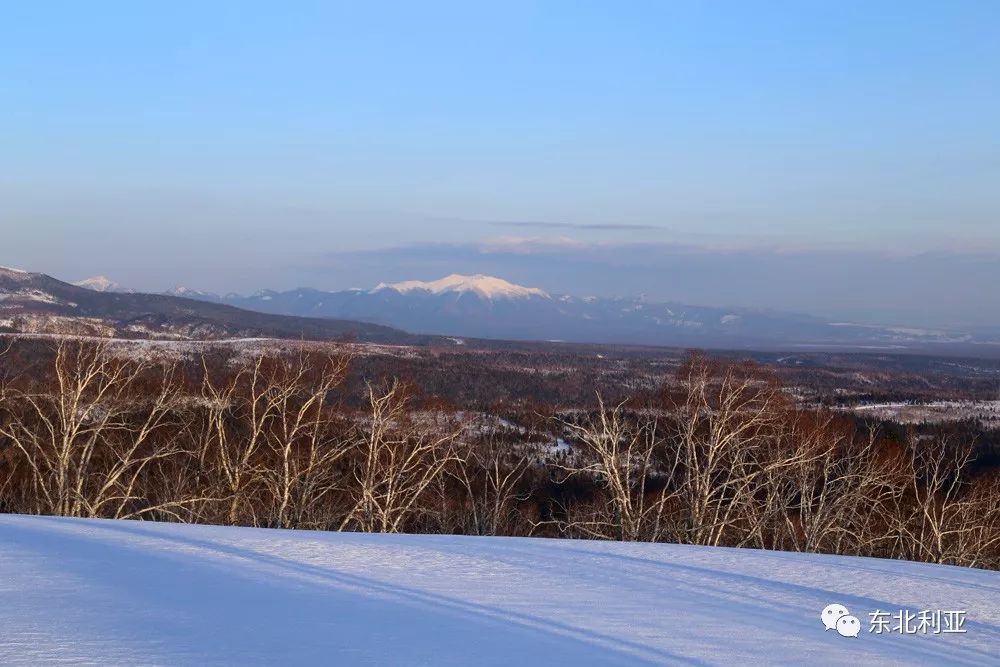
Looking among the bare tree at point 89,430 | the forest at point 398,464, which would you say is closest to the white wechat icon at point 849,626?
the forest at point 398,464

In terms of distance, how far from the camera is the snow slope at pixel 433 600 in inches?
239

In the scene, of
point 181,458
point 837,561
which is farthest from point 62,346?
point 837,561

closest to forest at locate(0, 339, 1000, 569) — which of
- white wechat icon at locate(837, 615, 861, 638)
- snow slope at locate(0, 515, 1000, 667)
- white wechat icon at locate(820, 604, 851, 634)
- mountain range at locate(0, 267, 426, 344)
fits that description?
snow slope at locate(0, 515, 1000, 667)

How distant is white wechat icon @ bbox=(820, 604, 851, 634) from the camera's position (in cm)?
745

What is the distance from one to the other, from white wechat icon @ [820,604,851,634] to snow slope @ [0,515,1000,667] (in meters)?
0.11

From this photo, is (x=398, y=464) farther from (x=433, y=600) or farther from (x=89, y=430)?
(x=433, y=600)

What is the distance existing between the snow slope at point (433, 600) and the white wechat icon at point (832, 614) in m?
0.11

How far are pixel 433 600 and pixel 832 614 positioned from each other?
3.51m

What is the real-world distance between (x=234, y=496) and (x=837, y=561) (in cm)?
1100

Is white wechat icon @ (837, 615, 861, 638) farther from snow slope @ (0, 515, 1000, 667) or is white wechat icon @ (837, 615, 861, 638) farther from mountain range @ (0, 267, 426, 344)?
mountain range @ (0, 267, 426, 344)

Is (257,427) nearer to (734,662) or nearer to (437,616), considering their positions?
(437,616)

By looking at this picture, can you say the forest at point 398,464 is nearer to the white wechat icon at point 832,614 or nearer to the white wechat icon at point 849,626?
the white wechat icon at point 832,614

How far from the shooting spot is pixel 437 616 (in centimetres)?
702

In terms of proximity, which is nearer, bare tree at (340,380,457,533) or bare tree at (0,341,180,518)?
bare tree at (0,341,180,518)
